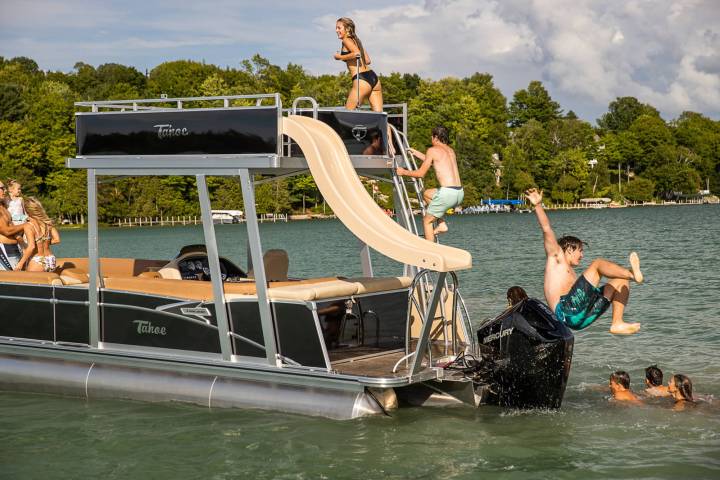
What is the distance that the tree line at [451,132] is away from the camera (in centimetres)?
9181

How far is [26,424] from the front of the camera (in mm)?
10820

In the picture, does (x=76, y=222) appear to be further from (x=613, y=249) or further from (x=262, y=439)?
(x=262, y=439)

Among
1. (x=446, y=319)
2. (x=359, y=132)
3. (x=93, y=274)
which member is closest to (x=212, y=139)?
(x=359, y=132)

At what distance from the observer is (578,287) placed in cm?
948

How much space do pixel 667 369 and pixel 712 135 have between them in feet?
484

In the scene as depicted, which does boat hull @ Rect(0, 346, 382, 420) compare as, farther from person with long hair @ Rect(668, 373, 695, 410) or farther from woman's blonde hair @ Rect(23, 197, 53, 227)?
person with long hair @ Rect(668, 373, 695, 410)

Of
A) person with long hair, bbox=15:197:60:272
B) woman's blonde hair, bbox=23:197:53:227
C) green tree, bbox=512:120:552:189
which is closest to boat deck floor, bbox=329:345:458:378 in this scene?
person with long hair, bbox=15:197:60:272

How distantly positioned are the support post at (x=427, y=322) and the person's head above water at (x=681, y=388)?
9.89 ft

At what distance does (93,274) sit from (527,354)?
4753mm

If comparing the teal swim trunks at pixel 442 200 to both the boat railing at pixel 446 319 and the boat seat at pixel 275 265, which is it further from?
the boat seat at pixel 275 265

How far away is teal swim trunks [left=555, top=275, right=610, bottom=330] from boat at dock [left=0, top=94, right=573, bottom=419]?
205mm

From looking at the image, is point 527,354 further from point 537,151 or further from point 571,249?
point 537,151

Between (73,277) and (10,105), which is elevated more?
(10,105)

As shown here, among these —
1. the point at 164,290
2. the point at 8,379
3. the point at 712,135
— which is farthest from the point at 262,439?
the point at 712,135
